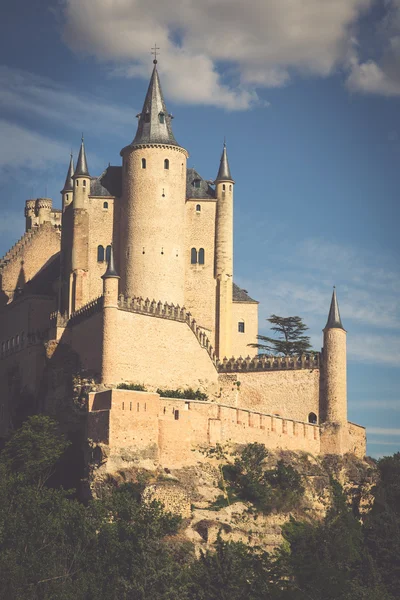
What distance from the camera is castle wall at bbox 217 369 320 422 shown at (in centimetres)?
9012

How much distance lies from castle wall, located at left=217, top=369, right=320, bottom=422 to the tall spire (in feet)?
48.0

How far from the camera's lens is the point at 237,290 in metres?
98.8

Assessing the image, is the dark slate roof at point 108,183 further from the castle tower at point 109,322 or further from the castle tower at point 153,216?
the castle tower at point 109,322

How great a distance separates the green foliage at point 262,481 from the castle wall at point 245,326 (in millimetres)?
14014

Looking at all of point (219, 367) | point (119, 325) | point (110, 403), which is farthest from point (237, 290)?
point (110, 403)

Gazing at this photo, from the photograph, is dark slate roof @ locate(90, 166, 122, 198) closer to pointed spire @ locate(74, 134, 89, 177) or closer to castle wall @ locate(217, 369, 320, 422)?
pointed spire @ locate(74, 134, 89, 177)

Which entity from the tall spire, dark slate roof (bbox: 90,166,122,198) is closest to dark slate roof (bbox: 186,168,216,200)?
the tall spire

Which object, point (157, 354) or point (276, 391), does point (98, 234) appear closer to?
point (157, 354)

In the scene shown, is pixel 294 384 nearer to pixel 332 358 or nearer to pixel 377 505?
pixel 332 358

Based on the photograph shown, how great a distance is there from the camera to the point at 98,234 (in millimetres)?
94875

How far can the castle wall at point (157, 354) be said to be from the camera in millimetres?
86750

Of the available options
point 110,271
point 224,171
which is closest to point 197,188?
point 224,171

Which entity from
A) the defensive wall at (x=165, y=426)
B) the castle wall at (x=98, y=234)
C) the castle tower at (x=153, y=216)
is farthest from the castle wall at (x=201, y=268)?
the defensive wall at (x=165, y=426)

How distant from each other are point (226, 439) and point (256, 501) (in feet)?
14.1
